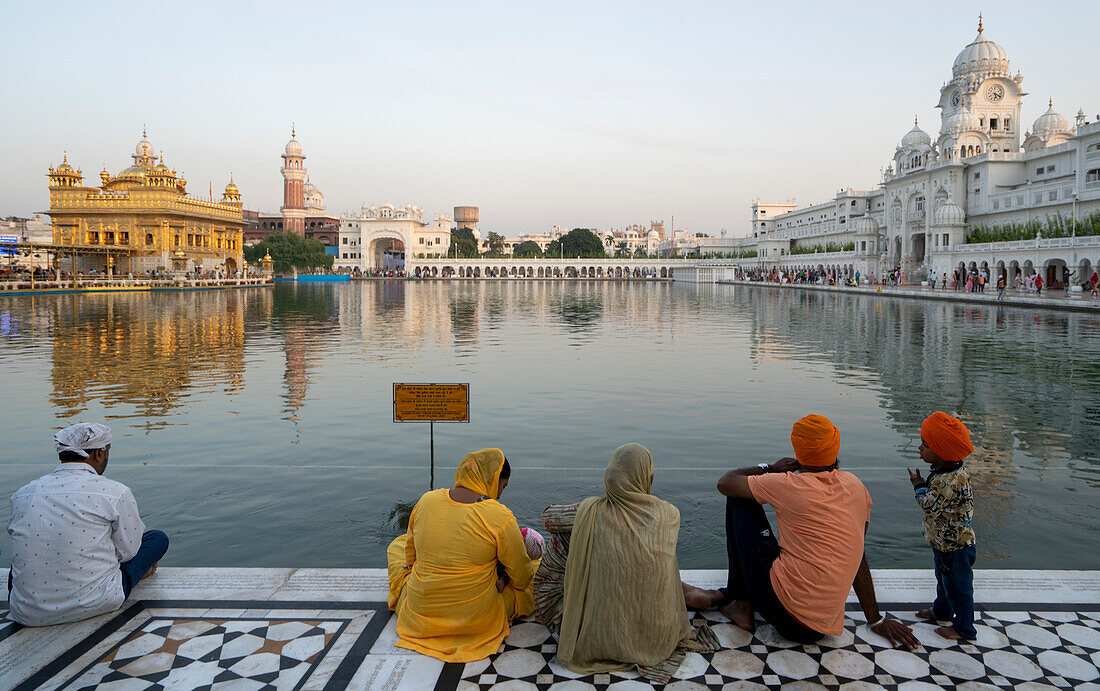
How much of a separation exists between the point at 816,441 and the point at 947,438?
63 centimetres

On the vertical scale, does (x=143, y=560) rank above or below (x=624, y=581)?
below

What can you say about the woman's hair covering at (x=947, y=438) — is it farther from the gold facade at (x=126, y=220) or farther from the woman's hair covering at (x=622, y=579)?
the gold facade at (x=126, y=220)

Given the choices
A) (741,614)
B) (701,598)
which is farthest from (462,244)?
(741,614)

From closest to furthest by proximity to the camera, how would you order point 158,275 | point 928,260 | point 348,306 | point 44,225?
point 348,306
point 928,260
point 158,275
point 44,225

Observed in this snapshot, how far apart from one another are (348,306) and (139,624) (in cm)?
2930

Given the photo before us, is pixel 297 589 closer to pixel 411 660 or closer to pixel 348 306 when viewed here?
pixel 411 660

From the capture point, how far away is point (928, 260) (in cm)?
4772

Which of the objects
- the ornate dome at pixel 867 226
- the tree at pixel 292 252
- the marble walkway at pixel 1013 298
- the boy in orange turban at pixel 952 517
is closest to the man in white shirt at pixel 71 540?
the boy in orange turban at pixel 952 517

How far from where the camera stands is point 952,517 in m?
3.31

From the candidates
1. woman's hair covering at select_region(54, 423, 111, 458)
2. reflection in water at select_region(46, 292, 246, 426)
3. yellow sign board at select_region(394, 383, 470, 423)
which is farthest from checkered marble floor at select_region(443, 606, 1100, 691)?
reflection in water at select_region(46, 292, 246, 426)

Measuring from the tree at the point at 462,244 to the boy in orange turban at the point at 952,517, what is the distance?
98.1 m

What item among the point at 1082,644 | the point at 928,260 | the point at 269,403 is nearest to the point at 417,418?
the point at 1082,644

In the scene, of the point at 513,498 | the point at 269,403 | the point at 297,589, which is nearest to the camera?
the point at 297,589

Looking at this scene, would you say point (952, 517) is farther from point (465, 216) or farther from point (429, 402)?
point (465, 216)
